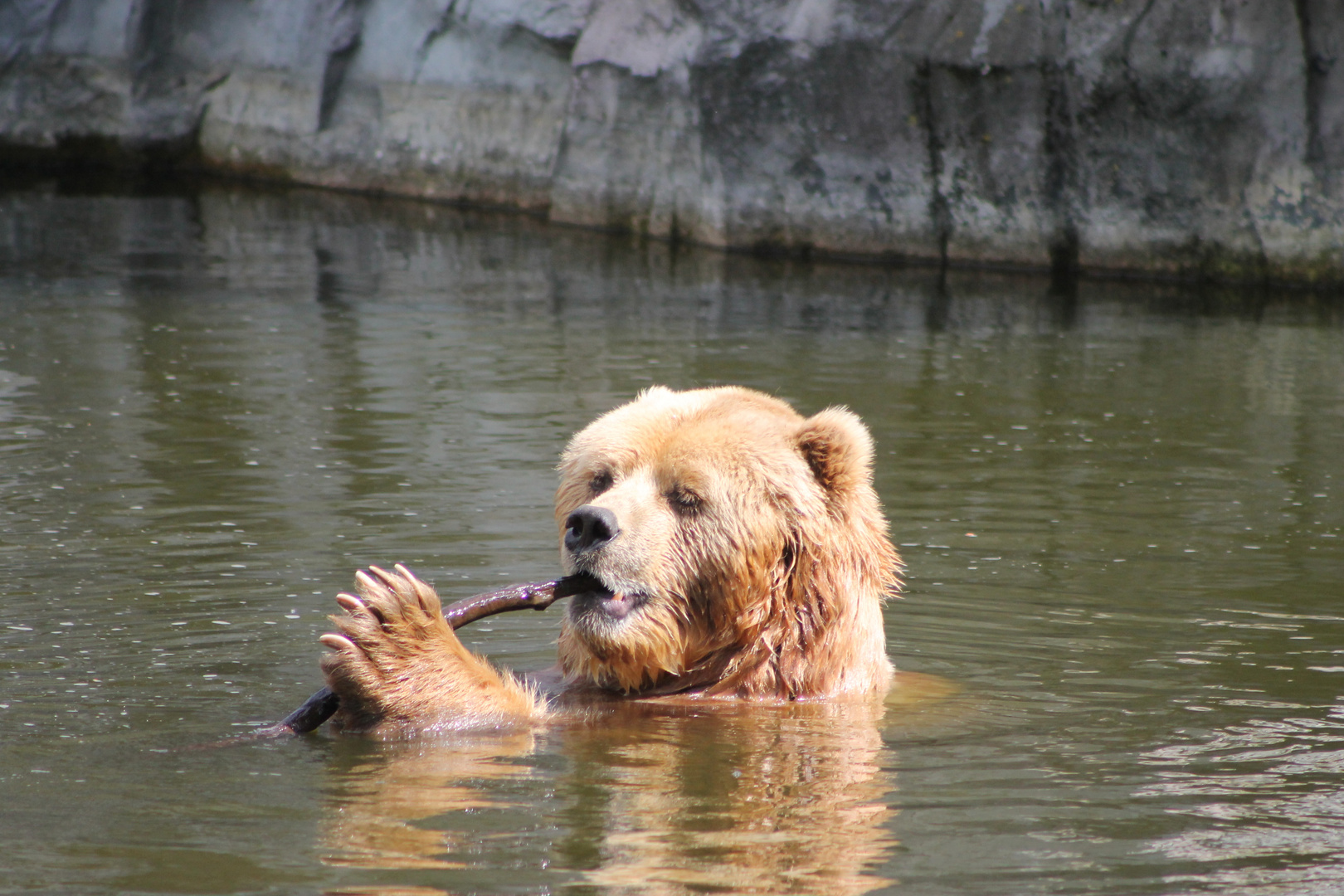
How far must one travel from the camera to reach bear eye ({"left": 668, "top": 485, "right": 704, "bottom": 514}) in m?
4.61

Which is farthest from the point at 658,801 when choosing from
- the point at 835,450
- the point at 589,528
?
the point at 835,450

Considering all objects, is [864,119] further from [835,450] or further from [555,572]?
[835,450]

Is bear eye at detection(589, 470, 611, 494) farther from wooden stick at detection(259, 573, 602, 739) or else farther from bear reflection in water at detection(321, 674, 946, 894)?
A: bear reflection in water at detection(321, 674, 946, 894)

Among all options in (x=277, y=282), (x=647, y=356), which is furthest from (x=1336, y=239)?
(x=277, y=282)

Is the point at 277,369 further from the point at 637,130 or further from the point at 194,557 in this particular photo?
the point at 637,130

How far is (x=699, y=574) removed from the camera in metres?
4.62

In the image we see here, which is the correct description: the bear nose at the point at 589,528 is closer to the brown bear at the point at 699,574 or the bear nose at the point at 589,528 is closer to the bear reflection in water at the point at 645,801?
the brown bear at the point at 699,574

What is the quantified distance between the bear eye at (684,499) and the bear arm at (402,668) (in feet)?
2.27

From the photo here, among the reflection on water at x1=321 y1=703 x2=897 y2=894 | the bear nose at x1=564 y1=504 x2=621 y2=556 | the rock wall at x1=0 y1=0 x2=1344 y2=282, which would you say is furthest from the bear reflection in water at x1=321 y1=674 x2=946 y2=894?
the rock wall at x1=0 y1=0 x2=1344 y2=282

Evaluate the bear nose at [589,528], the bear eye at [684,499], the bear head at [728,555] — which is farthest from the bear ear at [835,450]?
the bear nose at [589,528]

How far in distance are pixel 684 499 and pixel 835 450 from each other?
464mm

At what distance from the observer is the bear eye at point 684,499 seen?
461 centimetres

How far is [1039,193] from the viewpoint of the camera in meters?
15.9

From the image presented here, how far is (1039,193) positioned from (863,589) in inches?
468
